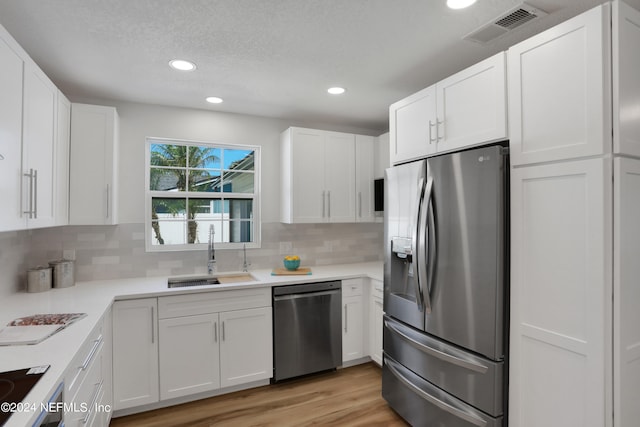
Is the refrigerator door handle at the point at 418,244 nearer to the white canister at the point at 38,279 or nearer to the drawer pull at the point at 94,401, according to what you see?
the drawer pull at the point at 94,401

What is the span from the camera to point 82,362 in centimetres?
160

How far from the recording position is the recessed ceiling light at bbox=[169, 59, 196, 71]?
229 centimetres

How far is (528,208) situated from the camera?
1693 mm

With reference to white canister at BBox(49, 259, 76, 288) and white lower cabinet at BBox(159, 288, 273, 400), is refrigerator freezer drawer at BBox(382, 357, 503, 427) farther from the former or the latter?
white canister at BBox(49, 259, 76, 288)

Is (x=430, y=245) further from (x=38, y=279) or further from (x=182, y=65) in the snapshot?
(x=38, y=279)

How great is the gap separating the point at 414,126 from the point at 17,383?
7.88 feet

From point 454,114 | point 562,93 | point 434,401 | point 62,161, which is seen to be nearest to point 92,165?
point 62,161

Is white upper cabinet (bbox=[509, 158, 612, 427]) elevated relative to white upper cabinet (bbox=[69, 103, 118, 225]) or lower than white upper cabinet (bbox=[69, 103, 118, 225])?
lower

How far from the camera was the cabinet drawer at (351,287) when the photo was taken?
319 cm

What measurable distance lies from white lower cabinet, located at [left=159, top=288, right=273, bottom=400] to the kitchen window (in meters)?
0.79

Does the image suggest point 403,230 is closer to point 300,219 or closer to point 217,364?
point 300,219

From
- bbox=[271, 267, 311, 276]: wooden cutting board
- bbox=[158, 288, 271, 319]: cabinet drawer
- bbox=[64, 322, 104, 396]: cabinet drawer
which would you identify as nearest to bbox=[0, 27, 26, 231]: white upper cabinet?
bbox=[64, 322, 104, 396]: cabinet drawer

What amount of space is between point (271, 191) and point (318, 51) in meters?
1.73
